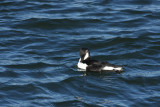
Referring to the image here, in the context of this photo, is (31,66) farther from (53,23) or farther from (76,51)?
(53,23)

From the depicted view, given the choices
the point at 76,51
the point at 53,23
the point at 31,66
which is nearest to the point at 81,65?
the point at 31,66

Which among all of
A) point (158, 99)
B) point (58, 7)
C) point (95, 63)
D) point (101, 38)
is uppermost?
point (58, 7)

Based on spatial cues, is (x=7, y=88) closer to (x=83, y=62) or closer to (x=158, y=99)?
(x=83, y=62)

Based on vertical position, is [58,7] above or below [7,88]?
above

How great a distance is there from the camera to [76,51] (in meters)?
16.4

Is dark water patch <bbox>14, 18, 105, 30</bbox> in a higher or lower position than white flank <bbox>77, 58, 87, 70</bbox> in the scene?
higher

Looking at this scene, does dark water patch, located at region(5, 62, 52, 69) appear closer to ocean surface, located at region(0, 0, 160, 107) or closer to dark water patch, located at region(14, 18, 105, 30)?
ocean surface, located at region(0, 0, 160, 107)

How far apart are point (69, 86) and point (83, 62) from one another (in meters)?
1.61

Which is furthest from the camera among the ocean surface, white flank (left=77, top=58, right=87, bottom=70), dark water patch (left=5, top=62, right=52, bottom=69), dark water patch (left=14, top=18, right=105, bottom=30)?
dark water patch (left=14, top=18, right=105, bottom=30)

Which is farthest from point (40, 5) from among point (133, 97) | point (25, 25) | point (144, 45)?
point (133, 97)

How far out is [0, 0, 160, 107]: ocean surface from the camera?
1229 centimetres

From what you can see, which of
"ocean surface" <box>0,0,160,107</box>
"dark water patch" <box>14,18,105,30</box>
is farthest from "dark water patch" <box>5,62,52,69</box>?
"dark water patch" <box>14,18,105,30</box>

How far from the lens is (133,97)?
1213 centimetres

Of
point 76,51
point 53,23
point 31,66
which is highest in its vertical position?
point 53,23
